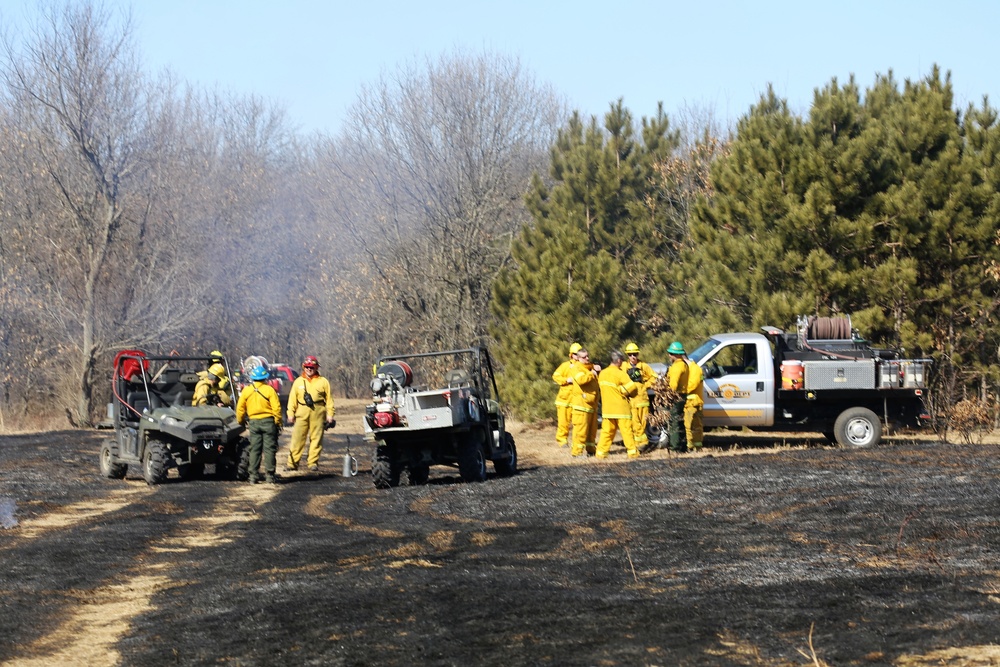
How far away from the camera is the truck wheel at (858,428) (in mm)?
20609

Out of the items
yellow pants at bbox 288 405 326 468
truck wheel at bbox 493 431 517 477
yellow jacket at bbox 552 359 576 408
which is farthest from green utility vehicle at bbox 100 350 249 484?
yellow jacket at bbox 552 359 576 408

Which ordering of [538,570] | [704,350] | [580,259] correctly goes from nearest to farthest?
[538,570]
[704,350]
[580,259]

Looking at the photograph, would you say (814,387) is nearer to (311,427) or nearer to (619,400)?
(619,400)

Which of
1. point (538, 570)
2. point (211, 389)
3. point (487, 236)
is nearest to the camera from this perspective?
point (538, 570)

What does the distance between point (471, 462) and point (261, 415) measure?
10.2ft

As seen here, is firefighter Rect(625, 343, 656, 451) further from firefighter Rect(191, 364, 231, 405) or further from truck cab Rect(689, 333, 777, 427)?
firefighter Rect(191, 364, 231, 405)

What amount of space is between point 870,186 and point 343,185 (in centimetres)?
2722

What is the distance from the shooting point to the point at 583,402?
20172 millimetres

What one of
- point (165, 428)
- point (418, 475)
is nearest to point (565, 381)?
point (418, 475)

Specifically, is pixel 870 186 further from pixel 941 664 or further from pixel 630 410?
pixel 941 664

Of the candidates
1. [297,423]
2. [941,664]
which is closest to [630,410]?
[297,423]

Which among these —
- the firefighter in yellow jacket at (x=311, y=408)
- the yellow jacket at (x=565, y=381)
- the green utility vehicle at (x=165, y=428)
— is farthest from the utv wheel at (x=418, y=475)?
the yellow jacket at (x=565, y=381)

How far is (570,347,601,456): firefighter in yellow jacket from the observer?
776 inches

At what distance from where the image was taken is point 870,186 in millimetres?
24734
